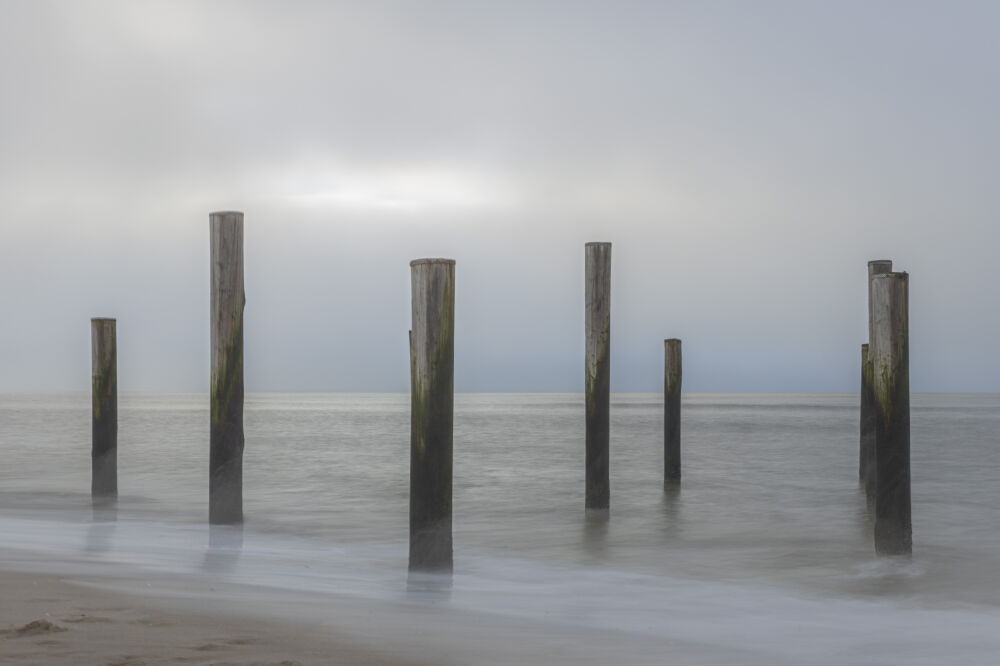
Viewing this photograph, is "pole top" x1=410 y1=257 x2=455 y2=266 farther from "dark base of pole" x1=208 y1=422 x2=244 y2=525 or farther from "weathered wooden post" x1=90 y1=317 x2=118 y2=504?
"weathered wooden post" x1=90 y1=317 x2=118 y2=504

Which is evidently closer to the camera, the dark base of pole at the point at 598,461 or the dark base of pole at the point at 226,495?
the dark base of pole at the point at 226,495

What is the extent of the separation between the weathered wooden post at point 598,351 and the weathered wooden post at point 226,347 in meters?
3.78

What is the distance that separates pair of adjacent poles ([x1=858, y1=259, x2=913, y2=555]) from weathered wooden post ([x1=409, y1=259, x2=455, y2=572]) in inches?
147

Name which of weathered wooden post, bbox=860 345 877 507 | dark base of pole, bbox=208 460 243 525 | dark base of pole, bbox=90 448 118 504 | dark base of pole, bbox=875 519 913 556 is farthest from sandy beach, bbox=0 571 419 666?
weathered wooden post, bbox=860 345 877 507

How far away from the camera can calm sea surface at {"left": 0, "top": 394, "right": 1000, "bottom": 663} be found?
21.5 feet

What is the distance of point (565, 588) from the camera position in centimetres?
755

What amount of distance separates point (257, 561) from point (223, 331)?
232cm

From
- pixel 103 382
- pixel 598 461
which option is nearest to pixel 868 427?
pixel 598 461

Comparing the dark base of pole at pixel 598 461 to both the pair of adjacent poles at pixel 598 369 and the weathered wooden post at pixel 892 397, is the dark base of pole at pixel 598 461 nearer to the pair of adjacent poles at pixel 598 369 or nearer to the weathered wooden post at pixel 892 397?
the pair of adjacent poles at pixel 598 369

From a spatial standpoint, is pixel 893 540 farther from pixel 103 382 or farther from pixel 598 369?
pixel 103 382

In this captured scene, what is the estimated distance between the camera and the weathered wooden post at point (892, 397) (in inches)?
309

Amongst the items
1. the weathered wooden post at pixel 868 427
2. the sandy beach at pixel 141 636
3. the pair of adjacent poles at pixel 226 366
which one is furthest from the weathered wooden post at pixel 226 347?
the weathered wooden post at pixel 868 427

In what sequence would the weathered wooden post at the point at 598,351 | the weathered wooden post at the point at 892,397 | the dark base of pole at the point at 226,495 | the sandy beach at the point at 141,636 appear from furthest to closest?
1. the weathered wooden post at the point at 598,351
2. the dark base of pole at the point at 226,495
3. the weathered wooden post at the point at 892,397
4. the sandy beach at the point at 141,636

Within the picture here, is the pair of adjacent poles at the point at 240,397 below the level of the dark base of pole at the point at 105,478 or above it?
above
